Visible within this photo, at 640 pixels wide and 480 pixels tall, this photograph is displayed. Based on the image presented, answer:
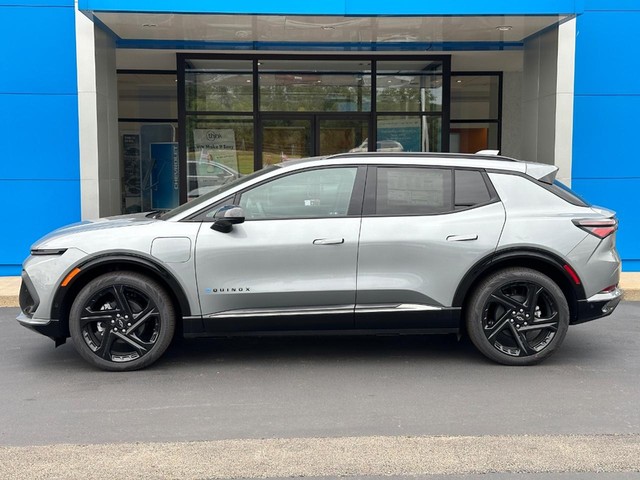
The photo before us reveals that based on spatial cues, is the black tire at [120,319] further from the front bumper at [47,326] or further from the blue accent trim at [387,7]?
the blue accent trim at [387,7]

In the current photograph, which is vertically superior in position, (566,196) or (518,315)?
(566,196)

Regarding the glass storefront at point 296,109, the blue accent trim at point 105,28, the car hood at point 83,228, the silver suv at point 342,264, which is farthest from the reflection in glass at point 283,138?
the silver suv at point 342,264

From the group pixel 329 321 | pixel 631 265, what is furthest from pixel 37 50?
pixel 631 265

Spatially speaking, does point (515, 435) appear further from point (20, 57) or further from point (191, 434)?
point (20, 57)

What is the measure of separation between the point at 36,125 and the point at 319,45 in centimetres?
461

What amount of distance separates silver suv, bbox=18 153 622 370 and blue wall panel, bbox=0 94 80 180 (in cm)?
451

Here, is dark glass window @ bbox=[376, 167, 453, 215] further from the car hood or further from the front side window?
the car hood

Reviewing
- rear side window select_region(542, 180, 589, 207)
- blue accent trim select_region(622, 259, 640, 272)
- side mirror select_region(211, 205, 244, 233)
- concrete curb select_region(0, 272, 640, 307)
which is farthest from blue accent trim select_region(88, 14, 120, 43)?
blue accent trim select_region(622, 259, 640, 272)

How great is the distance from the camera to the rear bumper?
18.7ft

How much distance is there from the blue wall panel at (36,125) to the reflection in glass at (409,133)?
18.0 feet

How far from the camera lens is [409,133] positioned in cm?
1287

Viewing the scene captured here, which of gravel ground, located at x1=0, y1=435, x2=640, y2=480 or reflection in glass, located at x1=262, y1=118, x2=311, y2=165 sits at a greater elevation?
reflection in glass, located at x1=262, y1=118, x2=311, y2=165

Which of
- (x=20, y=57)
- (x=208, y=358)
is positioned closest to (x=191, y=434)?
(x=208, y=358)

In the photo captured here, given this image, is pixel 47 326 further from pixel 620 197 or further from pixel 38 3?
pixel 620 197
